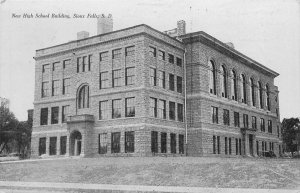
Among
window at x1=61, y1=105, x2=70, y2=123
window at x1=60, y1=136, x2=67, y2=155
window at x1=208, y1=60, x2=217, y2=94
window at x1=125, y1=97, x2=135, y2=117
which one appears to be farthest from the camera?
window at x1=208, y1=60, x2=217, y2=94

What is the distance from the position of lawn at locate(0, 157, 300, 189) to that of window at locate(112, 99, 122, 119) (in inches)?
472

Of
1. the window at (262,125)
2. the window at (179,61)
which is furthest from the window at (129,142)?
the window at (262,125)

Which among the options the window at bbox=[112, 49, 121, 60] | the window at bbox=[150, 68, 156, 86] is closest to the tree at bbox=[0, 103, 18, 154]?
the window at bbox=[112, 49, 121, 60]

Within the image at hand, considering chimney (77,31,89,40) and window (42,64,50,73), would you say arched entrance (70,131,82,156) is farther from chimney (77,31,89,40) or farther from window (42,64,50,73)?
chimney (77,31,89,40)

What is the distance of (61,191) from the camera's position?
19234 millimetres

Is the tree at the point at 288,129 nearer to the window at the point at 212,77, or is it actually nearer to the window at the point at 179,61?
the window at the point at 212,77

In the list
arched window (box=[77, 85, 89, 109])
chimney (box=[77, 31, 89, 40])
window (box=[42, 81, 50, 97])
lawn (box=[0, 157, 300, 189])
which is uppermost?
chimney (box=[77, 31, 89, 40])

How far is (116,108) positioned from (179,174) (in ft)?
62.9

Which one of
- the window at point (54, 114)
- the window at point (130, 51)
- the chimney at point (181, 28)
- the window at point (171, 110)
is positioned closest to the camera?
the window at point (130, 51)

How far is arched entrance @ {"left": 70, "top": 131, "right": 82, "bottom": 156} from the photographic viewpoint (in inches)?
1678

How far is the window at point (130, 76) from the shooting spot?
3962cm

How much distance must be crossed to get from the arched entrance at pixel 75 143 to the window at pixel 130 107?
21.5ft

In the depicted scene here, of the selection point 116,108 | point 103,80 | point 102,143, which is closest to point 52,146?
point 102,143

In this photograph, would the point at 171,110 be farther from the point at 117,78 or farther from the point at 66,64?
the point at 66,64
